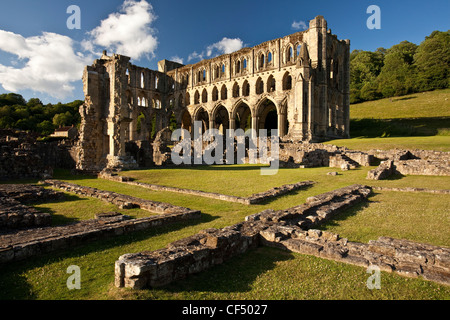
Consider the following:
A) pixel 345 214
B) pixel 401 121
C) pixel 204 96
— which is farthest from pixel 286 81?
pixel 345 214

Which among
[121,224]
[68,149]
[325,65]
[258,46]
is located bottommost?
[121,224]

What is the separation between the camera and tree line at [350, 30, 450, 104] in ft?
178

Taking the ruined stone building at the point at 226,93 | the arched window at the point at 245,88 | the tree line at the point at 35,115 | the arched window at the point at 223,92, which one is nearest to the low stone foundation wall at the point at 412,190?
the ruined stone building at the point at 226,93

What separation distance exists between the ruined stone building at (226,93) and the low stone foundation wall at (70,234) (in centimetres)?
1439

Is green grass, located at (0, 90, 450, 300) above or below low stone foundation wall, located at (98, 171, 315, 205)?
below

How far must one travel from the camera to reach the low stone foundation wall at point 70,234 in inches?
182

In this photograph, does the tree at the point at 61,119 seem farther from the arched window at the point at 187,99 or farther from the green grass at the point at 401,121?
the green grass at the point at 401,121

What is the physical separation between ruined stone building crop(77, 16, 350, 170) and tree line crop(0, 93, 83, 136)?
27.7 metres

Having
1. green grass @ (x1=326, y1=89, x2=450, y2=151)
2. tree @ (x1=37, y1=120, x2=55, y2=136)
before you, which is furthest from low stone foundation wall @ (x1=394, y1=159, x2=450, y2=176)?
tree @ (x1=37, y1=120, x2=55, y2=136)

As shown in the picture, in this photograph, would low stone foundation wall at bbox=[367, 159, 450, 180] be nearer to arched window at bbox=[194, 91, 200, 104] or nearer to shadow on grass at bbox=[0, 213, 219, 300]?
shadow on grass at bbox=[0, 213, 219, 300]

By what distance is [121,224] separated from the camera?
20.1 ft
